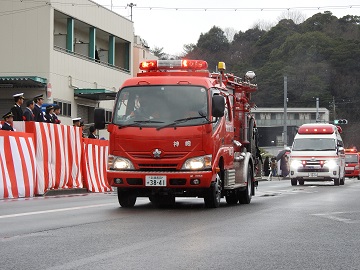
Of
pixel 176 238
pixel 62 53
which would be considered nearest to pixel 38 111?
pixel 176 238

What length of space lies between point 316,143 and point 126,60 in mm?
19035

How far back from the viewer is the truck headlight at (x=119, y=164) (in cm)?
1467

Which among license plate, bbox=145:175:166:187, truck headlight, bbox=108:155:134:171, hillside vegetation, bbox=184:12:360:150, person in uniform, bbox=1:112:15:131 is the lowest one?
license plate, bbox=145:175:166:187

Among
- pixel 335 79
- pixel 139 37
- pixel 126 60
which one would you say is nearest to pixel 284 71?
pixel 335 79

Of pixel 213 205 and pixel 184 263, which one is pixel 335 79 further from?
pixel 184 263

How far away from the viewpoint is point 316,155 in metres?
35.8

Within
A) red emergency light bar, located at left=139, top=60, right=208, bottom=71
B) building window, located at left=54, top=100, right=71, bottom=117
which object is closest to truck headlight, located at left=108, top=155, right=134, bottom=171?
red emergency light bar, located at left=139, top=60, right=208, bottom=71

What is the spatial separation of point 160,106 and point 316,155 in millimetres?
21885

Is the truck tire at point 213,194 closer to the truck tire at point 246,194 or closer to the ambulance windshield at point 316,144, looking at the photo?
the truck tire at point 246,194

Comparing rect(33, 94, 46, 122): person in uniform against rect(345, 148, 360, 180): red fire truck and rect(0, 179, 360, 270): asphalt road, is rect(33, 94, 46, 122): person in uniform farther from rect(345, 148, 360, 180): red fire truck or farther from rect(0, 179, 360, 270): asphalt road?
rect(345, 148, 360, 180): red fire truck

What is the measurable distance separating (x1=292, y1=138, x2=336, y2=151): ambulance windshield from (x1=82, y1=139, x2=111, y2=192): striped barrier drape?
44.6 ft

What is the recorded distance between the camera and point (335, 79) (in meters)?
102

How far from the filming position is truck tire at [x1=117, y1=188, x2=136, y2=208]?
15.5 meters

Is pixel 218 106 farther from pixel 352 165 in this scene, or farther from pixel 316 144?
pixel 352 165
